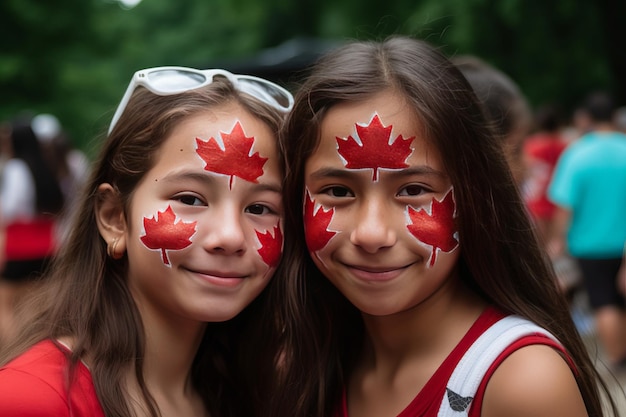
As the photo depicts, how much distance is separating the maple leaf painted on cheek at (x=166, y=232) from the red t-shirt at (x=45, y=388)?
39 centimetres

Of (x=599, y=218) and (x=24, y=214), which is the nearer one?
(x=599, y=218)

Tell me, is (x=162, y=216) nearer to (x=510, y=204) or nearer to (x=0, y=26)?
(x=510, y=204)

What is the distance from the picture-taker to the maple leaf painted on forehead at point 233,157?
2279mm

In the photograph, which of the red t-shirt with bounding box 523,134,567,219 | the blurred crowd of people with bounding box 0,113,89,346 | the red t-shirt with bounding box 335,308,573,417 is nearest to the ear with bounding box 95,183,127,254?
the red t-shirt with bounding box 335,308,573,417

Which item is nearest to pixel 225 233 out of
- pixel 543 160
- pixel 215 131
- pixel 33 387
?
pixel 215 131

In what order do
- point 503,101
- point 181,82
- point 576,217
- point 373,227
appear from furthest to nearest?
point 576,217
point 503,101
point 181,82
point 373,227

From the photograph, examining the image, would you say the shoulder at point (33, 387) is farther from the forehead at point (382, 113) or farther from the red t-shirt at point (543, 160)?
the red t-shirt at point (543, 160)

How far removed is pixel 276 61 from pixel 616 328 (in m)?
6.09

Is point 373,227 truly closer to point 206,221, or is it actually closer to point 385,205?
point 385,205

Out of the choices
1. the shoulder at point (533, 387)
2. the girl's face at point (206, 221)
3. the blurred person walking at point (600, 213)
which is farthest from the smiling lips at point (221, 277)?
the blurred person walking at point (600, 213)

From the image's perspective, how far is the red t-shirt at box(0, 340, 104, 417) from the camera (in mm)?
1905

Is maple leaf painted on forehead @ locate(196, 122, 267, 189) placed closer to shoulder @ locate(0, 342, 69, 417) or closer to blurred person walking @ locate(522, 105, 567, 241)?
shoulder @ locate(0, 342, 69, 417)

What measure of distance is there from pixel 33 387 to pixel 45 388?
29 millimetres

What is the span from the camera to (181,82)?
2.43 m
